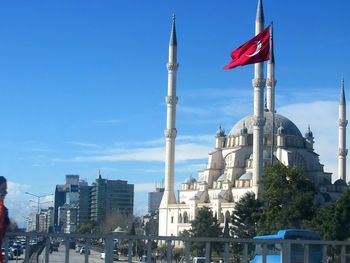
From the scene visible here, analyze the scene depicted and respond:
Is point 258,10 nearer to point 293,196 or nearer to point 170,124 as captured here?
point 170,124

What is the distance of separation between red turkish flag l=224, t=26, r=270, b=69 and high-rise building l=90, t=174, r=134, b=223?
114335 mm

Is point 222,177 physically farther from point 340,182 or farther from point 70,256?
point 70,256

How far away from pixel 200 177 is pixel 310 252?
3300 inches

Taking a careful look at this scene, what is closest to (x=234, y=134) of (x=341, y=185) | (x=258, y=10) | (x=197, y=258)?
(x=341, y=185)

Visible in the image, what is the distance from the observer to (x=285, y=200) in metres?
48.2

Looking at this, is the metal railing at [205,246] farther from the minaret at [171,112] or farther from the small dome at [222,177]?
the small dome at [222,177]

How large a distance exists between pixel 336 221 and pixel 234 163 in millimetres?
47831

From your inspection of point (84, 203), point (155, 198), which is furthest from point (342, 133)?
point (84, 203)

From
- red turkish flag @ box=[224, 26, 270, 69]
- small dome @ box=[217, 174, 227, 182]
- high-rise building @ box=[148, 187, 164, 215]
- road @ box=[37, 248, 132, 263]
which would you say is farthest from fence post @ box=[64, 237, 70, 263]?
high-rise building @ box=[148, 187, 164, 215]

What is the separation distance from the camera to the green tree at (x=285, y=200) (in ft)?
150

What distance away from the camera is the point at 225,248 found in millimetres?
12547

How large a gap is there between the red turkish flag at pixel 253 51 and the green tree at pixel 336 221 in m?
11.5

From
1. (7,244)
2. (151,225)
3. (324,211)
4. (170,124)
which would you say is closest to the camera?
(7,244)

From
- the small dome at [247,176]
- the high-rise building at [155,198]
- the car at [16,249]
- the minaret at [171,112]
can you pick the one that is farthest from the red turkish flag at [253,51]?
the high-rise building at [155,198]
